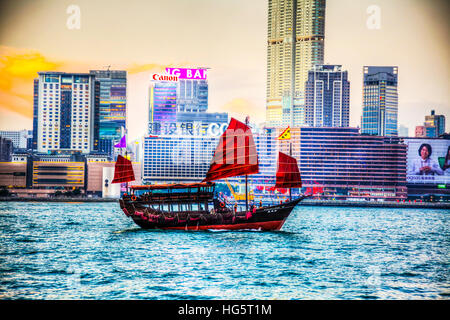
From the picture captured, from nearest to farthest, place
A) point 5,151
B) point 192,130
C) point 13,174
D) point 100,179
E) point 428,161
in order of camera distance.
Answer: point 13,174 → point 5,151 → point 100,179 → point 428,161 → point 192,130

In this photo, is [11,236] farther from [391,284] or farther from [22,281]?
[391,284]

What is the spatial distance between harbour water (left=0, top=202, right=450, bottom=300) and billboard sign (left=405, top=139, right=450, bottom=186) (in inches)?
4027

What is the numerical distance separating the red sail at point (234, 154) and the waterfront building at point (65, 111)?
108 meters

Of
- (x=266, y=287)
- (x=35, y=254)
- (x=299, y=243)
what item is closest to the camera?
(x=266, y=287)

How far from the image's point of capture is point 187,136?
14812cm

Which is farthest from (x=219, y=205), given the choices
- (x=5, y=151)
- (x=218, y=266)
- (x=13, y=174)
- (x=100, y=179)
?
(x=5, y=151)

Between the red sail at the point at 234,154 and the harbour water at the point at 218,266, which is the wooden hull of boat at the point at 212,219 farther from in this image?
the red sail at the point at 234,154

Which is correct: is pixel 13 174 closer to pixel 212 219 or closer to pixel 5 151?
pixel 5 151

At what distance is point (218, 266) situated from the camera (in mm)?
23922

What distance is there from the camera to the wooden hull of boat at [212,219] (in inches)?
1612

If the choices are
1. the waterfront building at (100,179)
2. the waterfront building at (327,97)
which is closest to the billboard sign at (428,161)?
the waterfront building at (327,97)

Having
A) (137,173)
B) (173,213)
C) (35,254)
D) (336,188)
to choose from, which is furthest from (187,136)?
(35,254)

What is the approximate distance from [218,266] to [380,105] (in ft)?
544
